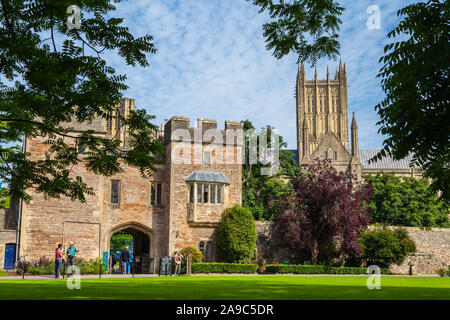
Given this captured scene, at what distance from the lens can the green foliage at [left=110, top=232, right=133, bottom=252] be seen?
61.4 m

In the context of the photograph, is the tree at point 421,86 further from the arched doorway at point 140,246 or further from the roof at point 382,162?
the roof at point 382,162

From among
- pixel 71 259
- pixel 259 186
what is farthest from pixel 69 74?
pixel 259 186

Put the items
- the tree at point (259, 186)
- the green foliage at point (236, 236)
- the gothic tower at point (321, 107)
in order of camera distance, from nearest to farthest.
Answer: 1. the green foliage at point (236, 236)
2. the tree at point (259, 186)
3. the gothic tower at point (321, 107)

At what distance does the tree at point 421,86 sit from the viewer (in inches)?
264

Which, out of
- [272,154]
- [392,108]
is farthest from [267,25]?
[272,154]

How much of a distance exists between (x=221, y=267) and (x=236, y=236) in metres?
2.17

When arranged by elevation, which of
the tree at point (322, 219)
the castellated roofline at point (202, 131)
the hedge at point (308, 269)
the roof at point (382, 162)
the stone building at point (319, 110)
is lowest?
the hedge at point (308, 269)

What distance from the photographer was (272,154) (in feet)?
159

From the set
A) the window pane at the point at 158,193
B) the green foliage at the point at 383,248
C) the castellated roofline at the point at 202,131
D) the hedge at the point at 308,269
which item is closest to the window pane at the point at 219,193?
the castellated roofline at the point at 202,131

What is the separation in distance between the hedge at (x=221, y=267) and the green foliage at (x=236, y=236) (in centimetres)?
80

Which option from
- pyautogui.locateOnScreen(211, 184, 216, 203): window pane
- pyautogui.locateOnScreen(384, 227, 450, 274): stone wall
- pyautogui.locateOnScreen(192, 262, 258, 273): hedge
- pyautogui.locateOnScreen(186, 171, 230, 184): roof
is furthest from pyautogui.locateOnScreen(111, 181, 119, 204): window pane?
pyautogui.locateOnScreen(384, 227, 450, 274): stone wall

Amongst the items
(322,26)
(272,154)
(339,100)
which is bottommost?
(322,26)
